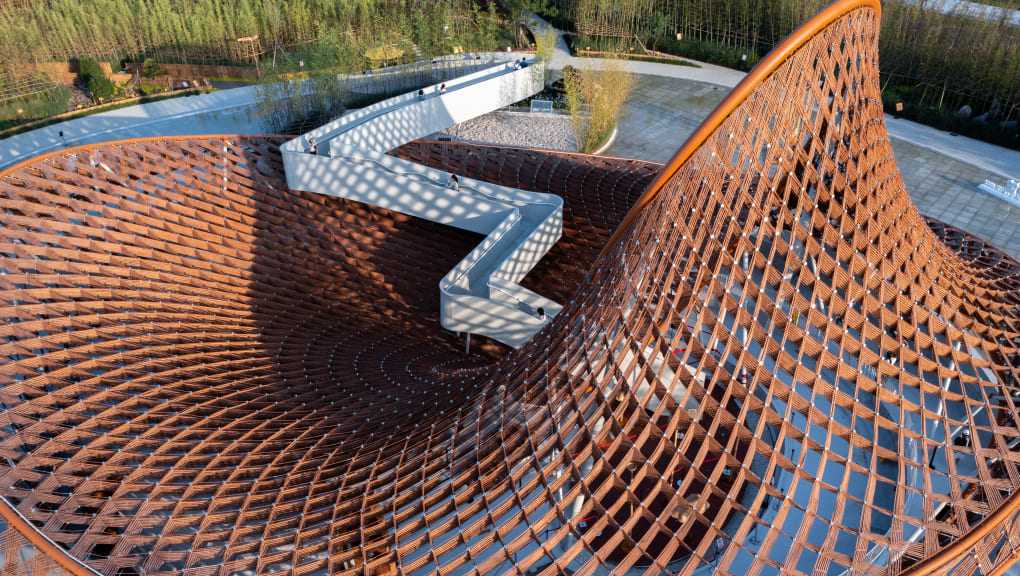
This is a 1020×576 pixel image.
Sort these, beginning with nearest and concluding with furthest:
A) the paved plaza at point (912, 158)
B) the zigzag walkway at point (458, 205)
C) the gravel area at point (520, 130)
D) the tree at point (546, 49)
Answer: the zigzag walkway at point (458, 205)
the paved plaza at point (912, 158)
the gravel area at point (520, 130)
the tree at point (546, 49)

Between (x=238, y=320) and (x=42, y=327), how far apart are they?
4.08 meters

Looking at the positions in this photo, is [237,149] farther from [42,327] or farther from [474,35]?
[474,35]

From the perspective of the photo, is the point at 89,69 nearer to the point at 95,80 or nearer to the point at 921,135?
the point at 95,80

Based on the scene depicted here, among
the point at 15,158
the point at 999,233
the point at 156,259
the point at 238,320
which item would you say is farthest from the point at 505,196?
the point at 15,158

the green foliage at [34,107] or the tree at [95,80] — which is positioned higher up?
the tree at [95,80]

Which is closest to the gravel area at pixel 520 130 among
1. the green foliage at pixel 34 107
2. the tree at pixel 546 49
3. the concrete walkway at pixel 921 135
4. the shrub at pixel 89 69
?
the tree at pixel 546 49

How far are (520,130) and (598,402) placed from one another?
2335cm

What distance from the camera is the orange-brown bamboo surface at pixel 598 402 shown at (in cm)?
1082

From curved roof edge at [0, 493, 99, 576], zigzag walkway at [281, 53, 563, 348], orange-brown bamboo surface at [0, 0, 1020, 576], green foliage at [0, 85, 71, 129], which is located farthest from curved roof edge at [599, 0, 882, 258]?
green foliage at [0, 85, 71, 129]

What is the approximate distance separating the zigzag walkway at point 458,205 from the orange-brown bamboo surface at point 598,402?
2.08 metres

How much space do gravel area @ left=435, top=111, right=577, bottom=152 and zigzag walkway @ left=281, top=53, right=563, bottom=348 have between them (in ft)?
24.7

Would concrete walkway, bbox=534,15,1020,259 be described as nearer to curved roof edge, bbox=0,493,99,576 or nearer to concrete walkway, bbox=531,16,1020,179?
concrete walkway, bbox=531,16,1020,179

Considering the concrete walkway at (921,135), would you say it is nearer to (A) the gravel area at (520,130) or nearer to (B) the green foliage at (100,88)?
(A) the gravel area at (520,130)

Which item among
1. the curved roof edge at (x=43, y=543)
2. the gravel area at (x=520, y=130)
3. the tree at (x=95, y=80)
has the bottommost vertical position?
the curved roof edge at (x=43, y=543)
